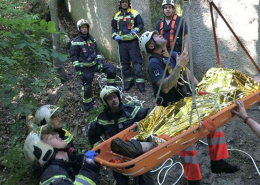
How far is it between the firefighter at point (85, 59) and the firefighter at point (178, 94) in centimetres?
259

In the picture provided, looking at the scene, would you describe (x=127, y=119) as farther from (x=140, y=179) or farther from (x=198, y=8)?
(x=198, y=8)

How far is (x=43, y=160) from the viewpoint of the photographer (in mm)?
2746

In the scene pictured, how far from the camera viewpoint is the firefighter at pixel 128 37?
642 centimetres

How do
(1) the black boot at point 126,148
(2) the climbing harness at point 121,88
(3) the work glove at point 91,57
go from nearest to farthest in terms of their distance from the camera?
(1) the black boot at point 126,148
(2) the climbing harness at point 121,88
(3) the work glove at point 91,57

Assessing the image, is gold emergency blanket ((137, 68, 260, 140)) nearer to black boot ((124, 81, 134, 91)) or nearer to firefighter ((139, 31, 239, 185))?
firefighter ((139, 31, 239, 185))

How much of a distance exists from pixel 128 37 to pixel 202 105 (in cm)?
351

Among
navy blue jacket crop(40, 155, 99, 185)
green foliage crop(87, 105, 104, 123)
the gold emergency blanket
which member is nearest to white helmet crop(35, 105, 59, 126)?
navy blue jacket crop(40, 155, 99, 185)

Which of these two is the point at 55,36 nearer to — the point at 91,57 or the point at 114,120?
the point at 91,57

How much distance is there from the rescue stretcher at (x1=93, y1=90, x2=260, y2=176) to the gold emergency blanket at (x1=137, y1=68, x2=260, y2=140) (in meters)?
0.11

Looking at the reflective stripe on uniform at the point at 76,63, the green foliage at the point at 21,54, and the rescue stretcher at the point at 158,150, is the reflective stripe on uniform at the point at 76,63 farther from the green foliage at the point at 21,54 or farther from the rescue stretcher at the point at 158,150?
the rescue stretcher at the point at 158,150

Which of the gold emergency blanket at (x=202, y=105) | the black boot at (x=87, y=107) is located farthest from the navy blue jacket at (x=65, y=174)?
the black boot at (x=87, y=107)

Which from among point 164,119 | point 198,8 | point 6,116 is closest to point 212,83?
point 164,119

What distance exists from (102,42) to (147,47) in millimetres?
4894

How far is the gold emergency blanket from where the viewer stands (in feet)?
10.1
